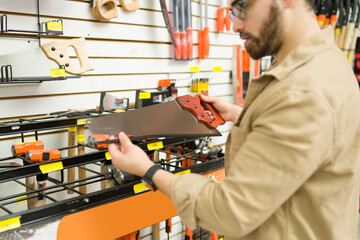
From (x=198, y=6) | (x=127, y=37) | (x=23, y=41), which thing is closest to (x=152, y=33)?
(x=127, y=37)

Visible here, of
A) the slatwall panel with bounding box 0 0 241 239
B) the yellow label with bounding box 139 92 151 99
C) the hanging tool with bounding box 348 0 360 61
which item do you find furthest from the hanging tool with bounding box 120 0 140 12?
the hanging tool with bounding box 348 0 360 61

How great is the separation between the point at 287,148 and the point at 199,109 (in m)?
0.81

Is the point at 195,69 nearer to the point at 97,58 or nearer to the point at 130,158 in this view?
the point at 97,58

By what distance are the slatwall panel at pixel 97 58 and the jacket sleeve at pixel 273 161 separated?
1.68 meters

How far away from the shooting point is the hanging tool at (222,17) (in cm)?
369

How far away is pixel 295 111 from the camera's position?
0.89 meters

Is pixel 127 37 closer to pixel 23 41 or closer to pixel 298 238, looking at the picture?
pixel 23 41

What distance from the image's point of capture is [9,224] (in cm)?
133

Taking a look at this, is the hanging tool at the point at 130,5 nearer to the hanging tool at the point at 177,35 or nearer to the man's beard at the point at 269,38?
the hanging tool at the point at 177,35

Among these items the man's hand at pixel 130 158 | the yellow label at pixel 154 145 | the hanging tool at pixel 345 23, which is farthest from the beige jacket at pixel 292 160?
the hanging tool at pixel 345 23

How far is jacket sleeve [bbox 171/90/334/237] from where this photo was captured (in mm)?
879

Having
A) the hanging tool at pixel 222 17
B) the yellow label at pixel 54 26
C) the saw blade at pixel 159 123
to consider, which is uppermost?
the hanging tool at pixel 222 17

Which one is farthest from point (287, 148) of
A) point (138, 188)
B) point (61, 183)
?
point (61, 183)

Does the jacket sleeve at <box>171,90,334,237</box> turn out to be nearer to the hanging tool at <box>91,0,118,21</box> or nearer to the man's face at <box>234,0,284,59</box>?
the man's face at <box>234,0,284,59</box>
